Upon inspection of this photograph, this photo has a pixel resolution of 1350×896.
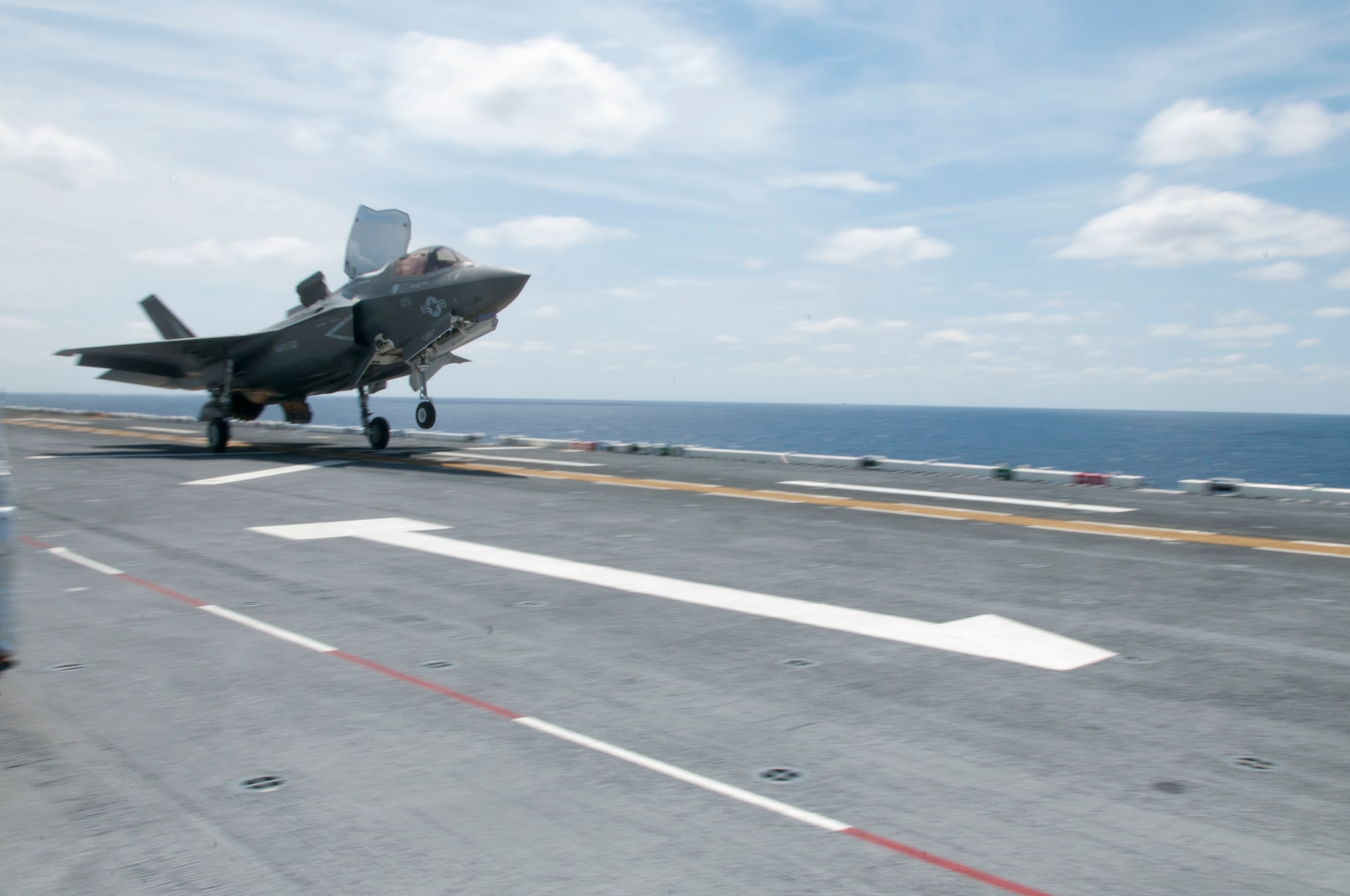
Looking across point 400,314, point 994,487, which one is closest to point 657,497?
point 994,487

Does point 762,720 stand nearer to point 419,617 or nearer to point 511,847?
point 511,847

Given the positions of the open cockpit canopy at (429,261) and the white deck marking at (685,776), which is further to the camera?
the open cockpit canopy at (429,261)

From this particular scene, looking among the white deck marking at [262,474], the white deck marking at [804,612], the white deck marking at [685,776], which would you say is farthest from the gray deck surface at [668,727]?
the white deck marking at [262,474]

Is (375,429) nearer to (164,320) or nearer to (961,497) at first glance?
(164,320)

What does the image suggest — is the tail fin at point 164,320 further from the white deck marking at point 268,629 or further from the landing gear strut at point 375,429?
the white deck marking at point 268,629

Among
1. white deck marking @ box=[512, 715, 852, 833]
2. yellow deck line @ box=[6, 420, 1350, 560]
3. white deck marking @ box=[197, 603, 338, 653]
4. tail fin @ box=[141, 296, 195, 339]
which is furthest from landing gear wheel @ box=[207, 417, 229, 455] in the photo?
white deck marking @ box=[512, 715, 852, 833]

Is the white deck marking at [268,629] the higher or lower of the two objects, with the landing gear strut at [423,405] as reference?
lower

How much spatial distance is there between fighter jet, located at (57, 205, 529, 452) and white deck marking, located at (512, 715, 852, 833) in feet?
52.3

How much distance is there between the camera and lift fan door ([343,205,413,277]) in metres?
22.8

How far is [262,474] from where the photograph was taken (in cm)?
1795

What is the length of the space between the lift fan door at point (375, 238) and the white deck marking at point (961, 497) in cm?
1171

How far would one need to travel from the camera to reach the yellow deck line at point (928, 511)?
10531 millimetres

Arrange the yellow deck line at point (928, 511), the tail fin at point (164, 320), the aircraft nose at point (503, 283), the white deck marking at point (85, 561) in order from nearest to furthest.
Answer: the white deck marking at point (85, 561) → the yellow deck line at point (928, 511) → the aircraft nose at point (503, 283) → the tail fin at point (164, 320)

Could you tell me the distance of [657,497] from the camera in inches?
585
